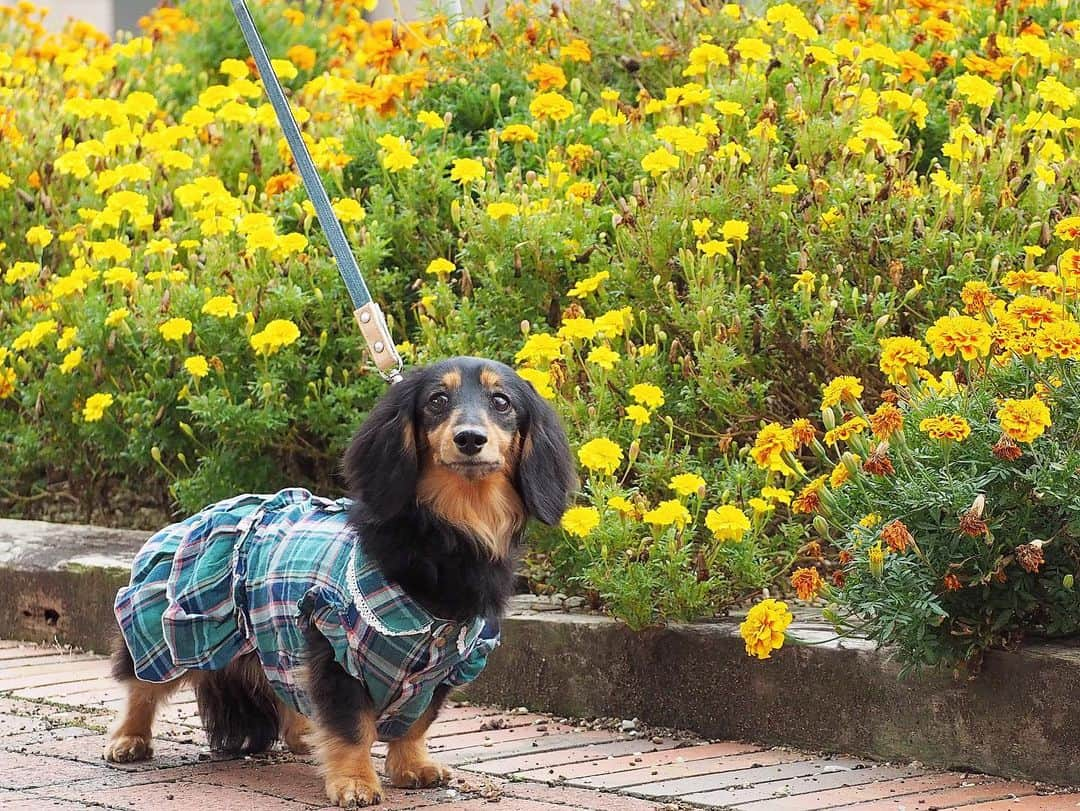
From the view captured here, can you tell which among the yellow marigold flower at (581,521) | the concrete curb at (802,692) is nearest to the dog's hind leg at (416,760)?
the yellow marigold flower at (581,521)

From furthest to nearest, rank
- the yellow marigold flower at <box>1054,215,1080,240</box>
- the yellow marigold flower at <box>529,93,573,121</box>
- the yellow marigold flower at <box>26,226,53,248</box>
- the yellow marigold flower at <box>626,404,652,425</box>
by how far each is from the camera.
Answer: the yellow marigold flower at <box>26,226,53,248</box>, the yellow marigold flower at <box>529,93,573,121</box>, the yellow marigold flower at <box>626,404,652,425</box>, the yellow marigold flower at <box>1054,215,1080,240</box>

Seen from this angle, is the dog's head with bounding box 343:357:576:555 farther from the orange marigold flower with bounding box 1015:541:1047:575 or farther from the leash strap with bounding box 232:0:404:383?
the orange marigold flower with bounding box 1015:541:1047:575

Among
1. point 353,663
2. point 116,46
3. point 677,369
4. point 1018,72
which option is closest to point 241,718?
point 353,663

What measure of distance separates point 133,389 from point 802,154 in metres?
2.42

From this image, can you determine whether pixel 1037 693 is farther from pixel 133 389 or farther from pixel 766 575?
pixel 133 389

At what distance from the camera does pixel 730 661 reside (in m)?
4.29

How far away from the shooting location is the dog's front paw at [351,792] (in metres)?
3.67

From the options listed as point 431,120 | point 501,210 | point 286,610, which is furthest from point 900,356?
point 431,120

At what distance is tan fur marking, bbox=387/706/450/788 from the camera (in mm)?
3906

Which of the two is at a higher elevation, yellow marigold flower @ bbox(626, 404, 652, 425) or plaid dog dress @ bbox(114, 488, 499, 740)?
yellow marigold flower @ bbox(626, 404, 652, 425)

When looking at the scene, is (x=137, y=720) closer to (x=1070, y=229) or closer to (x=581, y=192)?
(x=581, y=192)

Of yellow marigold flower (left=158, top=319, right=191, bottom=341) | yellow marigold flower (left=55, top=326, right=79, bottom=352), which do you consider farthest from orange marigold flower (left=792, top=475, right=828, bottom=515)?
yellow marigold flower (left=55, top=326, right=79, bottom=352)

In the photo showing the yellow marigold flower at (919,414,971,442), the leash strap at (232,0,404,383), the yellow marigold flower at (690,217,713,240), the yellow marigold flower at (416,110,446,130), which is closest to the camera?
the yellow marigold flower at (919,414,971,442)

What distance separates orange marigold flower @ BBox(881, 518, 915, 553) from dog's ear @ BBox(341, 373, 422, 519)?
1046 mm
